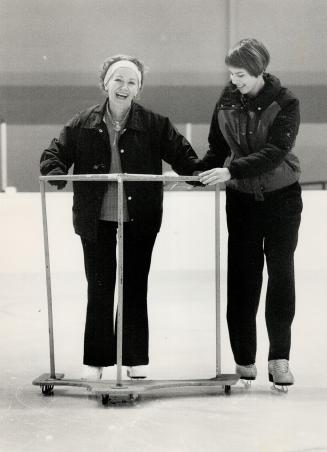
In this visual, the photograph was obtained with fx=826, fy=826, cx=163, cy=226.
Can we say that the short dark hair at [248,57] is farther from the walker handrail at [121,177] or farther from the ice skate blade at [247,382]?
the ice skate blade at [247,382]

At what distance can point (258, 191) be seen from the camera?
2605 millimetres

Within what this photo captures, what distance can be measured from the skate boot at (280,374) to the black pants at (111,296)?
0.42 meters

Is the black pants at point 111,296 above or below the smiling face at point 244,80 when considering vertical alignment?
below

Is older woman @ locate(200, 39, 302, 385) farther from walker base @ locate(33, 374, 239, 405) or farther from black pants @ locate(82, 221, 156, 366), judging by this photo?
black pants @ locate(82, 221, 156, 366)

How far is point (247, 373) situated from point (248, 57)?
3.31ft

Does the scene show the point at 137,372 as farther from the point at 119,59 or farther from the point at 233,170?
the point at 119,59

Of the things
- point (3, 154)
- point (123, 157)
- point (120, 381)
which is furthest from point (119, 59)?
point (3, 154)

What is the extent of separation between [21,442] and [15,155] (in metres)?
4.44

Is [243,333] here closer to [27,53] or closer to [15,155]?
[15,155]

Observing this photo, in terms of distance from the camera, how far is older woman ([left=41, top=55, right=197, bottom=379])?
8.56 ft

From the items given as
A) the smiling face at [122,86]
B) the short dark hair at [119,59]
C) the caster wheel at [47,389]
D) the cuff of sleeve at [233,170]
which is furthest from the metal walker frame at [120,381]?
the short dark hair at [119,59]

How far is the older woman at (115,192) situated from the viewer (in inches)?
103

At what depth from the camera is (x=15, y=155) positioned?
629cm

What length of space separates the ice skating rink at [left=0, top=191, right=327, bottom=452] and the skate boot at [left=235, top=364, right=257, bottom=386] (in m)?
0.04
